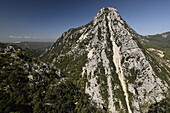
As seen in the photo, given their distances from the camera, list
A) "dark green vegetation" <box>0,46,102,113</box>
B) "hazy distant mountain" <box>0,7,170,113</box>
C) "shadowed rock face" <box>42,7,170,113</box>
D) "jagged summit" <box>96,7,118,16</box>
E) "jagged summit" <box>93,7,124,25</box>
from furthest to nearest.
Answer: "jagged summit" <box>96,7,118,16</box> → "jagged summit" <box>93,7,124,25</box> → "shadowed rock face" <box>42,7,170,113</box> → "hazy distant mountain" <box>0,7,170,113</box> → "dark green vegetation" <box>0,46,102,113</box>

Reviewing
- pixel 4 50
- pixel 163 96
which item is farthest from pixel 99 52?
pixel 4 50

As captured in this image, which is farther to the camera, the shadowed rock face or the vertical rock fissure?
the vertical rock fissure

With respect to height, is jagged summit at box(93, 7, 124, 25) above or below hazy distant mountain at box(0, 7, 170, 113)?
above

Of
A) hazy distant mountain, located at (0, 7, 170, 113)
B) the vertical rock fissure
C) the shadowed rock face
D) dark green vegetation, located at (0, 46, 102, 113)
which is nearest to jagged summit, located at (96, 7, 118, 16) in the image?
hazy distant mountain, located at (0, 7, 170, 113)

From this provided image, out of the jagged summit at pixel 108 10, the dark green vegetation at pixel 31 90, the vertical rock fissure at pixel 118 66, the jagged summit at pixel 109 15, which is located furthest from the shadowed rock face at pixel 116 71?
the dark green vegetation at pixel 31 90

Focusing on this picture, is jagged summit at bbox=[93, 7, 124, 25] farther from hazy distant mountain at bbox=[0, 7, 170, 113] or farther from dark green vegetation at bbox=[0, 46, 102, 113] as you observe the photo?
dark green vegetation at bbox=[0, 46, 102, 113]

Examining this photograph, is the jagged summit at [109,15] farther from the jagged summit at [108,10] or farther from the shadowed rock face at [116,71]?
the shadowed rock face at [116,71]

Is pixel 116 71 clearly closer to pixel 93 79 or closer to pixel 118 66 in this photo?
pixel 118 66
